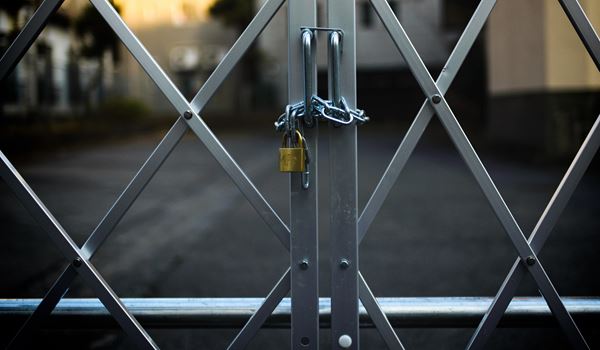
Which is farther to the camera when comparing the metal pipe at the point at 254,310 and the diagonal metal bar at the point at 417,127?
the metal pipe at the point at 254,310

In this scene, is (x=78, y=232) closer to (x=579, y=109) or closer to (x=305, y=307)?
(x=305, y=307)

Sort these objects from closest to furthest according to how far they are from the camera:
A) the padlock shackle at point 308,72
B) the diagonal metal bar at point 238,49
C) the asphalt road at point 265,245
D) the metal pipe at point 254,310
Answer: the padlock shackle at point 308,72, the diagonal metal bar at point 238,49, the metal pipe at point 254,310, the asphalt road at point 265,245

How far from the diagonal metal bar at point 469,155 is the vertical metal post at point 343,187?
15 cm

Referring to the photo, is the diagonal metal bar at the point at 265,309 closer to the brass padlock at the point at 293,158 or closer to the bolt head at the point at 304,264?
the bolt head at the point at 304,264

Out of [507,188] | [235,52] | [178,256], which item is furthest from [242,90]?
[235,52]

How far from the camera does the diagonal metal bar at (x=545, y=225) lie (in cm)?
176

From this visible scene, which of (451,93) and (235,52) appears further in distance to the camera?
(451,93)

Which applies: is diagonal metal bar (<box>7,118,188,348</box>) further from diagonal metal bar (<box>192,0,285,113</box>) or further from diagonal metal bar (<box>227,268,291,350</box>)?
diagonal metal bar (<box>227,268,291,350</box>)

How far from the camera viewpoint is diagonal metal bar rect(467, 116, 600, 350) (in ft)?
5.79

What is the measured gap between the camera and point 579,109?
9367mm

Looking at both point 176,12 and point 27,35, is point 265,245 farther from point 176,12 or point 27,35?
point 176,12

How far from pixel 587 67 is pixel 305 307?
933cm

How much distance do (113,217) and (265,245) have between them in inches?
122

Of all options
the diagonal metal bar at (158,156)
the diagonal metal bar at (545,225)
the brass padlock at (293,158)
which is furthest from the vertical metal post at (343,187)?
the diagonal metal bar at (545,225)
